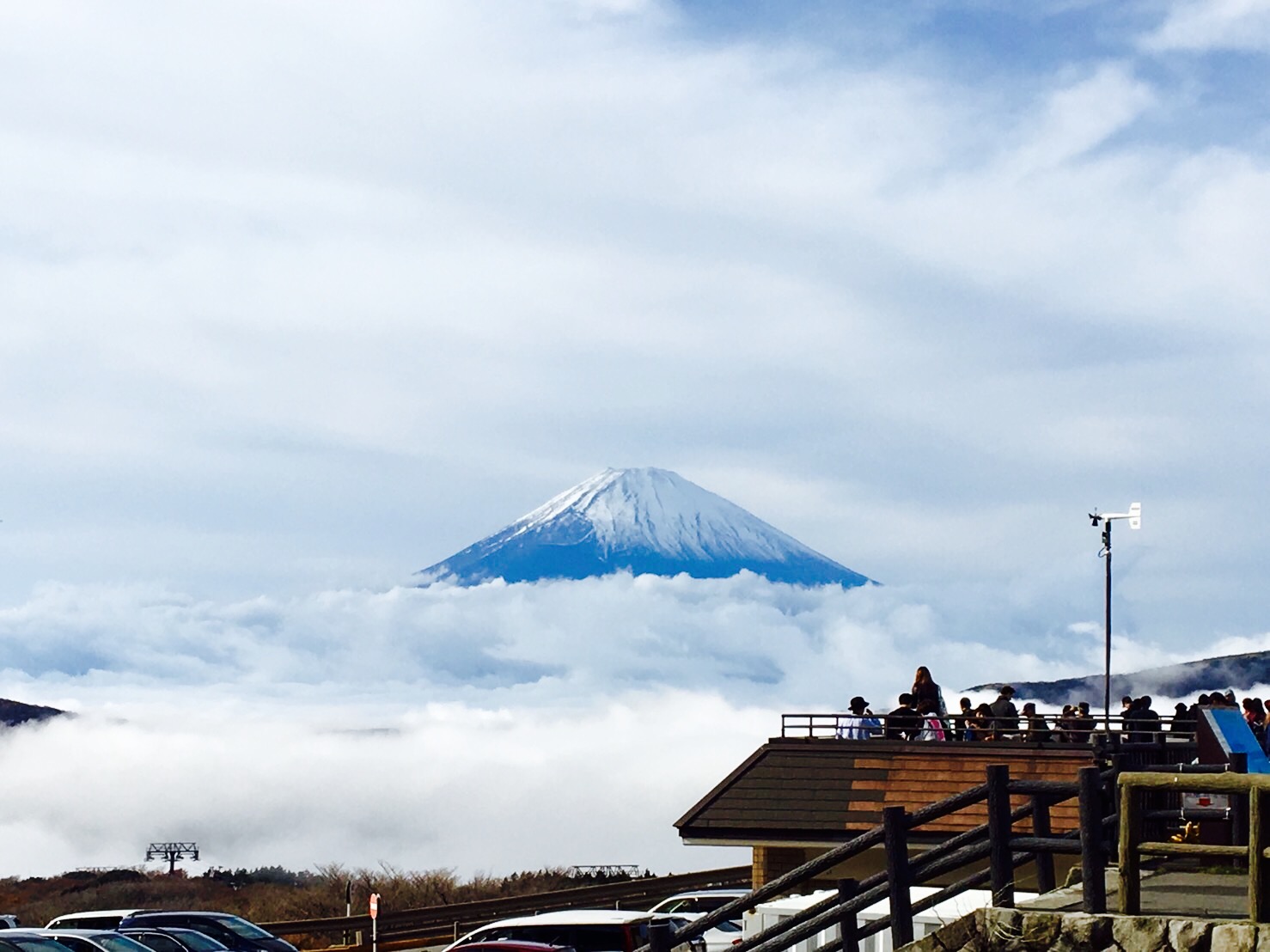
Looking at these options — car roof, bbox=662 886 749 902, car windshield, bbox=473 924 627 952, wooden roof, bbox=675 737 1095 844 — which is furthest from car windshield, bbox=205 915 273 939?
car roof, bbox=662 886 749 902

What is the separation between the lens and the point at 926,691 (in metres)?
26.5

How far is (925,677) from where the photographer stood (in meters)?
26.4

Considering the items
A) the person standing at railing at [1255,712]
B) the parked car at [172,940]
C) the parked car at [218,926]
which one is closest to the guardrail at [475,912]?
the parked car at [218,926]

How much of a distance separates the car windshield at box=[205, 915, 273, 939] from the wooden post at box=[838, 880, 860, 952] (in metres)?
15.4

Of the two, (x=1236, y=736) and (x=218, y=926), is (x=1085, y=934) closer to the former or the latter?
(x=1236, y=736)

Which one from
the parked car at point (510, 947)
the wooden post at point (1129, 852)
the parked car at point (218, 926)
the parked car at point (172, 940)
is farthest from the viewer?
the parked car at point (218, 926)

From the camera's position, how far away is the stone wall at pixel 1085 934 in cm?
948

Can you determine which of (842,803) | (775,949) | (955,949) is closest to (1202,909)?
(955,949)

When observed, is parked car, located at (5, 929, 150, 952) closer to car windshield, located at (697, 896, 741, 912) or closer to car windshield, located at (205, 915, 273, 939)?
car windshield, located at (205, 915, 273, 939)

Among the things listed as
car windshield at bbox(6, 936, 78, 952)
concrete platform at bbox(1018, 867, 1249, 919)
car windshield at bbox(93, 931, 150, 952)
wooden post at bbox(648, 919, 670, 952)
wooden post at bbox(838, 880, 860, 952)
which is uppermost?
concrete platform at bbox(1018, 867, 1249, 919)

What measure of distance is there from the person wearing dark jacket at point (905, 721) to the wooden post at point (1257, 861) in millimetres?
18812

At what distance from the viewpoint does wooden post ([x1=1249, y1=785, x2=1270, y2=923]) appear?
9.38m

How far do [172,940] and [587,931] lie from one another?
5719mm

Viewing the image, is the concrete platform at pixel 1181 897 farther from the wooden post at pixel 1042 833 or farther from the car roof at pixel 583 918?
the car roof at pixel 583 918
